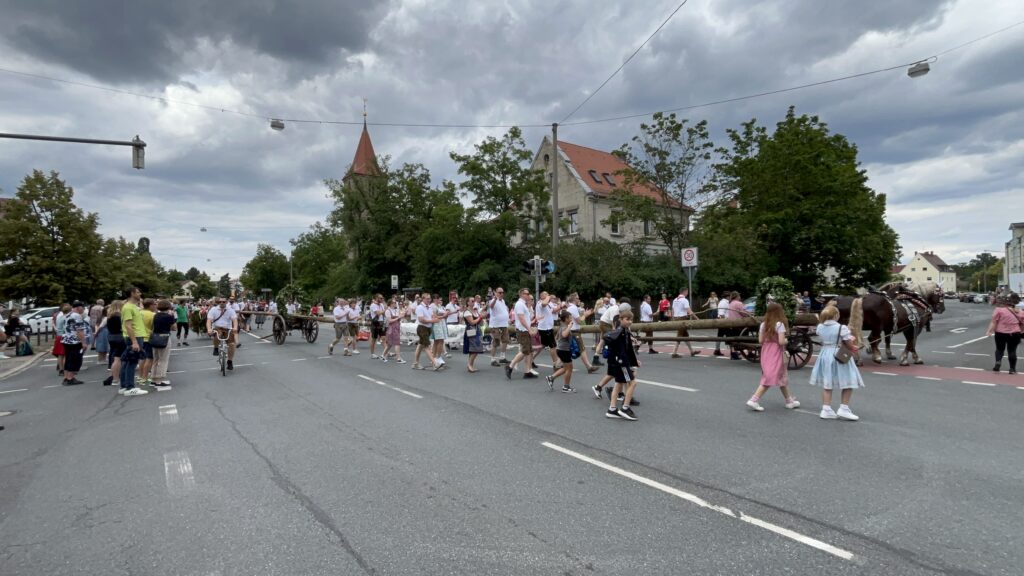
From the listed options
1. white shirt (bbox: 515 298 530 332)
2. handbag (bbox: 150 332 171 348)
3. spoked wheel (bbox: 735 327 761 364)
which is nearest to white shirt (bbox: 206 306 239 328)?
handbag (bbox: 150 332 171 348)

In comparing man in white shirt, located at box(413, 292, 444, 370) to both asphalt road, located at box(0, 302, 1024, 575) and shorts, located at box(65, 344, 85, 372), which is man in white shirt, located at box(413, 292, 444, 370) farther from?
shorts, located at box(65, 344, 85, 372)

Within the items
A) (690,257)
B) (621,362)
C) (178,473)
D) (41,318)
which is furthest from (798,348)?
(41,318)

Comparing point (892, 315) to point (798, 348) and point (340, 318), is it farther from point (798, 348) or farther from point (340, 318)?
point (340, 318)

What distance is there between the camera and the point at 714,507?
4230mm

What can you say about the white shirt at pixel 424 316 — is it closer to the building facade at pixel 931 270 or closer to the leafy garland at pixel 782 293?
the leafy garland at pixel 782 293

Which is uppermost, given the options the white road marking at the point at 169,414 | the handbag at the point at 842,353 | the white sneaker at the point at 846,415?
the handbag at the point at 842,353

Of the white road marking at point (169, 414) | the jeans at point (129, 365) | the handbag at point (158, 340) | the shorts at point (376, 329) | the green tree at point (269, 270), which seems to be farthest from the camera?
the green tree at point (269, 270)

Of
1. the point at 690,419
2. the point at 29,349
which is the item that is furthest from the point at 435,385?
the point at 29,349

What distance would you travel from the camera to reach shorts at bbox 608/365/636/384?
7.46m

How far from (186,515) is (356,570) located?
5.84 feet

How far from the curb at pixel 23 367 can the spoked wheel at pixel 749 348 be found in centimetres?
1813

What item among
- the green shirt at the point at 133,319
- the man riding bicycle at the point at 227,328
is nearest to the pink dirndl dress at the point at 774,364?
the green shirt at the point at 133,319

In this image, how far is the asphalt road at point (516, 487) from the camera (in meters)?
3.51

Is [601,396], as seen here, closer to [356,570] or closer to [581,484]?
[581,484]
